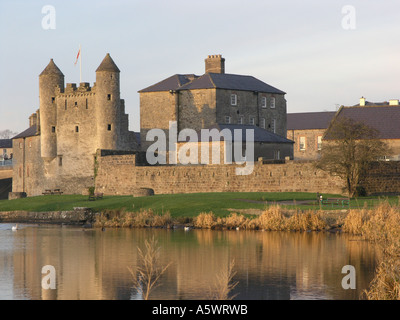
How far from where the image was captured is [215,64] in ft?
265

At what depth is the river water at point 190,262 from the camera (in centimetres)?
2425

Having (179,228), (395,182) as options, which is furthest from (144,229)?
(395,182)

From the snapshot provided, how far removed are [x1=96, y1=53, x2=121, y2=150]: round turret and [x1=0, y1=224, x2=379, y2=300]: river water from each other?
30.3 metres

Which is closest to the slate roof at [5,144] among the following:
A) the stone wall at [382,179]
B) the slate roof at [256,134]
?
the slate roof at [256,134]

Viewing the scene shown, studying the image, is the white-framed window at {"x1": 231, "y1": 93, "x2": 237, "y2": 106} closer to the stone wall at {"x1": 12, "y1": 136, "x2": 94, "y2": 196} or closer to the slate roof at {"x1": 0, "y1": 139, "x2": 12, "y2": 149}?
the stone wall at {"x1": 12, "y1": 136, "x2": 94, "y2": 196}

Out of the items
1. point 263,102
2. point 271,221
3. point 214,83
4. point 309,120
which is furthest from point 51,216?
point 309,120

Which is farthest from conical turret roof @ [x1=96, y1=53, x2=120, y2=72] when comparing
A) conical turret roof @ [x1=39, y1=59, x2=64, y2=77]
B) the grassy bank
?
the grassy bank

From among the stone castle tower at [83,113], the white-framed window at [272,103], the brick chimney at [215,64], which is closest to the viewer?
the stone castle tower at [83,113]

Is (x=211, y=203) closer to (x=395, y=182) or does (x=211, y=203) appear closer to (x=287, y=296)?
(x=395, y=182)

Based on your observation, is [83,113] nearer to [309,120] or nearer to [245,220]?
[245,220]

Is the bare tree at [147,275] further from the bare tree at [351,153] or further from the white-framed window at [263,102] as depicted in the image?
the white-framed window at [263,102]

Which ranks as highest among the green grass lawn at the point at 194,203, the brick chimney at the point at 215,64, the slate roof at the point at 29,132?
the brick chimney at the point at 215,64

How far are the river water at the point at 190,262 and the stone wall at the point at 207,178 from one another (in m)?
15.7

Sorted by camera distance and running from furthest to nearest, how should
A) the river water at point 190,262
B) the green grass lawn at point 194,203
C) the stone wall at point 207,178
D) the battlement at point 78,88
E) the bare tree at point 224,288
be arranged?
1. the battlement at point 78,88
2. the stone wall at point 207,178
3. the green grass lawn at point 194,203
4. the river water at point 190,262
5. the bare tree at point 224,288
